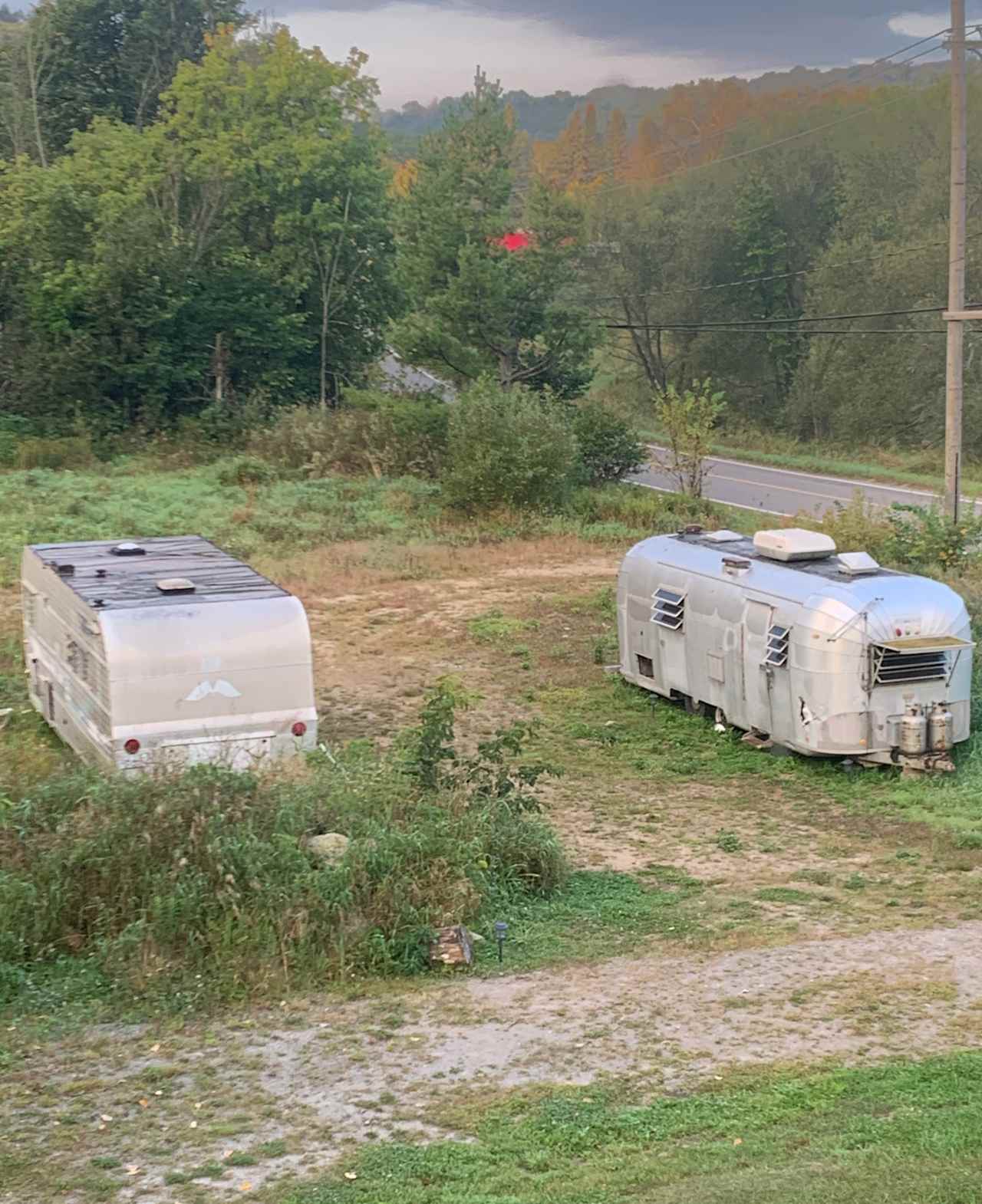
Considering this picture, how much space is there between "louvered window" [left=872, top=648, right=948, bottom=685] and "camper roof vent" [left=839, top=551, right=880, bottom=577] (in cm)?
126

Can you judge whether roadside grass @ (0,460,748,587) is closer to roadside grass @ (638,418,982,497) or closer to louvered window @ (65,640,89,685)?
roadside grass @ (638,418,982,497)

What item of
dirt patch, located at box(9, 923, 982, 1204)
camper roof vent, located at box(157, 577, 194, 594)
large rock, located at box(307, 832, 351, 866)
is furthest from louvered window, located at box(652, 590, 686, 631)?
large rock, located at box(307, 832, 351, 866)

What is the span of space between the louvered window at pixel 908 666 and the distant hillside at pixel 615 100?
19963 mm

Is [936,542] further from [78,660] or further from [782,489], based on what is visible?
[782,489]

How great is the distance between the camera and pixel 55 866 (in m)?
9.27

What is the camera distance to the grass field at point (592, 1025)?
6.27 m

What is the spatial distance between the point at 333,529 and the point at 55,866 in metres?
20.6

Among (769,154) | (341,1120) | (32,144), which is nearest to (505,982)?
(341,1120)

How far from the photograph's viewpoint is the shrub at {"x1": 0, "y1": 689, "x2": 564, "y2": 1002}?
884cm

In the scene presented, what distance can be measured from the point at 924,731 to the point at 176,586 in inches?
308

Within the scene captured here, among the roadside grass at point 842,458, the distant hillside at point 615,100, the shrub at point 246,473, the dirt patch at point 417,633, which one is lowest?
the dirt patch at point 417,633

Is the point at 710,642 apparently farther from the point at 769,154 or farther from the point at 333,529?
the point at 769,154

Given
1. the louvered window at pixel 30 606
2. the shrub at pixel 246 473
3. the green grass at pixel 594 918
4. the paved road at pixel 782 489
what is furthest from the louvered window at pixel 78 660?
the shrub at pixel 246 473

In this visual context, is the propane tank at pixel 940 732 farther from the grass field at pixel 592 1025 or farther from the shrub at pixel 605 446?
the shrub at pixel 605 446
